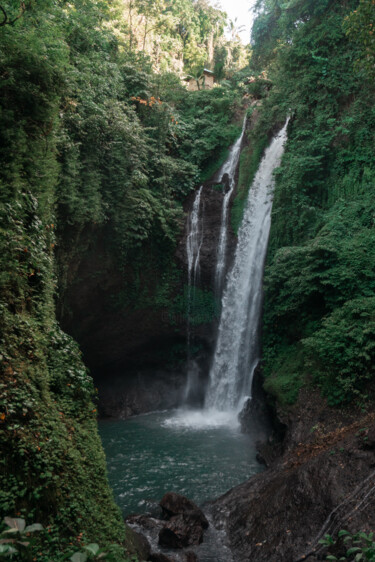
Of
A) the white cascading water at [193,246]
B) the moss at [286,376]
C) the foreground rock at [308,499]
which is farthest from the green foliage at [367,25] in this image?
the white cascading water at [193,246]

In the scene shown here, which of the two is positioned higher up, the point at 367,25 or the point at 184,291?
the point at 367,25

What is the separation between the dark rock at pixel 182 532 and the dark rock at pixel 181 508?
0.03 m

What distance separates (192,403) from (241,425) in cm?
339

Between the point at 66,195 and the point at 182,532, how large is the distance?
795 cm

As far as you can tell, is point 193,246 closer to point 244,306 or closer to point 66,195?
point 244,306

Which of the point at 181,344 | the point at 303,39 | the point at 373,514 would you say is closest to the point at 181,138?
the point at 303,39

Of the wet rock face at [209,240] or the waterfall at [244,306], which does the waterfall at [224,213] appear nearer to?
the wet rock face at [209,240]

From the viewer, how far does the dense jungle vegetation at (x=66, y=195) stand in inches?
142

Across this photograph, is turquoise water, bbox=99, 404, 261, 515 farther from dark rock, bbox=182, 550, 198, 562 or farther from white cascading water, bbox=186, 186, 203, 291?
white cascading water, bbox=186, 186, 203, 291

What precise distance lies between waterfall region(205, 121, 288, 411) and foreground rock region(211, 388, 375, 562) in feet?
17.0

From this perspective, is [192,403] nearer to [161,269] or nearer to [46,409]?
[161,269]

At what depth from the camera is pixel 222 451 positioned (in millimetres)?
9727

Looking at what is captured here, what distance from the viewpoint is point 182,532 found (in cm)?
593

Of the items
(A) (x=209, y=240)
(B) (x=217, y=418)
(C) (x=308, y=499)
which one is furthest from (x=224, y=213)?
(C) (x=308, y=499)
